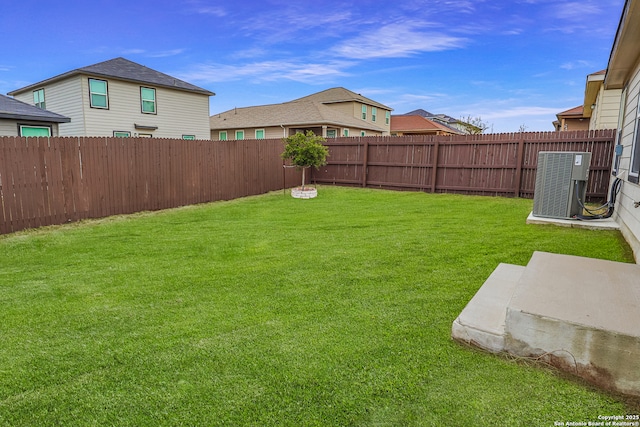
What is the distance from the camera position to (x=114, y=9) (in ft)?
53.1

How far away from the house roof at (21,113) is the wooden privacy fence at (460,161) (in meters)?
9.07

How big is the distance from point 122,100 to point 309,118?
10675 millimetres

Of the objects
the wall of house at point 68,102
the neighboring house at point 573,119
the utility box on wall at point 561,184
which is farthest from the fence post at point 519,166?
the wall of house at point 68,102

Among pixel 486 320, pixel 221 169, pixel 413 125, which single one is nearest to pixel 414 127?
pixel 413 125

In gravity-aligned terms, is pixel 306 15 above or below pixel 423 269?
above

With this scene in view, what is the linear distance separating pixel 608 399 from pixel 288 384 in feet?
5.33

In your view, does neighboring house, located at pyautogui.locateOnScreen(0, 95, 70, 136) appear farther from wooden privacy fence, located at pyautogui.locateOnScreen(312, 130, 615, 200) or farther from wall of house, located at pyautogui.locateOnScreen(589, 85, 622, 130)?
wall of house, located at pyautogui.locateOnScreen(589, 85, 622, 130)

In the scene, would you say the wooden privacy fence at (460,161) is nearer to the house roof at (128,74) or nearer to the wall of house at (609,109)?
the wall of house at (609,109)

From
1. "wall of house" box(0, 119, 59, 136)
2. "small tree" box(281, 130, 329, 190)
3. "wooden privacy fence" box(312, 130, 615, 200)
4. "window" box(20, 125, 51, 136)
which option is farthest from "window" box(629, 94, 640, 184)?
"window" box(20, 125, 51, 136)

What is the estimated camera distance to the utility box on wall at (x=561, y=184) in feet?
20.4

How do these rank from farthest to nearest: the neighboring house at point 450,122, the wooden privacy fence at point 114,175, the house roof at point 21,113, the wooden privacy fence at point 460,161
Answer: the neighboring house at point 450,122
the house roof at point 21,113
the wooden privacy fence at point 460,161
the wooden privacy fence at point 114,175

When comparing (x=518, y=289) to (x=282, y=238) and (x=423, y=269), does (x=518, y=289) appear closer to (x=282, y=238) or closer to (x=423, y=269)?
(x=423, y=269)

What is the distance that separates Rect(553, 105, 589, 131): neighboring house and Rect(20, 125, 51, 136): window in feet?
78.4

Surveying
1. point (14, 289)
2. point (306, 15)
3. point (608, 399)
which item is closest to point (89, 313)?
point (14, 289)
